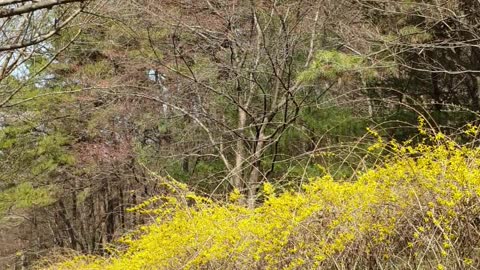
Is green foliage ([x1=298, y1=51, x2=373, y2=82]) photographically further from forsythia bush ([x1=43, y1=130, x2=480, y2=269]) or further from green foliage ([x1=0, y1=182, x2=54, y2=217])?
green foliage ([x1=0, y1=182, x2=54, y2=217])

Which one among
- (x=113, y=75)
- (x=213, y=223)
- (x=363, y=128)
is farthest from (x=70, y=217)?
(x=213, y=223)

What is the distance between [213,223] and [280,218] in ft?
2.13

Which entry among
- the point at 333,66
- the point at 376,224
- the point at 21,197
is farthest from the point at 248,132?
the point at 376,224

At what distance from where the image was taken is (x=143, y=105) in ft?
35.3

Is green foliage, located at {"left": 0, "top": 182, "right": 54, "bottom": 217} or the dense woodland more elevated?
the dense woodland

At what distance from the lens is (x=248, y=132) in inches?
353

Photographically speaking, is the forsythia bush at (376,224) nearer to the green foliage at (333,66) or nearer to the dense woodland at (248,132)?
the dense woodland at (248,132)

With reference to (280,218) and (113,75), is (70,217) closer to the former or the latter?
(113,75)

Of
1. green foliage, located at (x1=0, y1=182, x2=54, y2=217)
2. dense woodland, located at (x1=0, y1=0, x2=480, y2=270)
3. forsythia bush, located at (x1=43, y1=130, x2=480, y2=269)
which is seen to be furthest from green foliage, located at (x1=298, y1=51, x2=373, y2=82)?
green foliage, located at (x1=0, y1=182, x2=54, y2=217)

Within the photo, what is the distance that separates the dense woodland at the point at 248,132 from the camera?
3.21 meters

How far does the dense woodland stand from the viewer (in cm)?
321

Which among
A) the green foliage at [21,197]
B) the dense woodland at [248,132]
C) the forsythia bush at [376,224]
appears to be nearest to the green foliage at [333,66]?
the dense woodland at [248,132]

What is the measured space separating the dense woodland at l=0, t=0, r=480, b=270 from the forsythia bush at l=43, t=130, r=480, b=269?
1cm

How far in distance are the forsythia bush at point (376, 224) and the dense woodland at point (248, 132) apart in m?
0.01
